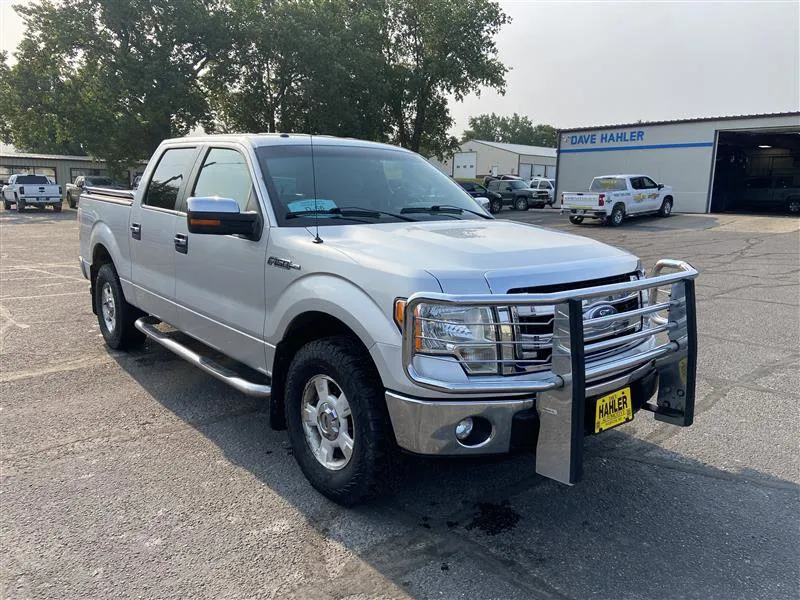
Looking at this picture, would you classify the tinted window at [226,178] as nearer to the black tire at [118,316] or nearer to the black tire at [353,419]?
the black tire at [353,419]

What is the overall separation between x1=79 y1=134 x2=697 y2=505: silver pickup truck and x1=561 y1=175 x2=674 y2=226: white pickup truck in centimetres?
1931

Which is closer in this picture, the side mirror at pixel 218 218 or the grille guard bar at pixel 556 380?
the grille guard bar at pixel 556 380

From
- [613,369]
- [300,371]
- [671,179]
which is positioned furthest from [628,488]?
[671,179]

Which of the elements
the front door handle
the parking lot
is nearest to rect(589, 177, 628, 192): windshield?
the parking lot

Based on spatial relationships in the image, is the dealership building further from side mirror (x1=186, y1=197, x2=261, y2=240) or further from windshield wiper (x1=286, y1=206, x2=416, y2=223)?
side mirror (x1=186, y1=197, x2=261, y2=240)

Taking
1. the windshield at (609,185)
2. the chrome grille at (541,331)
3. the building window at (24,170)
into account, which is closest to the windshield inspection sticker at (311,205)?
the chrome grille at (541,331)

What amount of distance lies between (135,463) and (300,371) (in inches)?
52.4

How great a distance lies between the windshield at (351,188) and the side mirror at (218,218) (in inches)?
8.0

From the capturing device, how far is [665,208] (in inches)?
1043

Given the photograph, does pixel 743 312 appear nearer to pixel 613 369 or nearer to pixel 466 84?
pixel 613 369

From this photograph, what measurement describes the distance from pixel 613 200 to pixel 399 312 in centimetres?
2175

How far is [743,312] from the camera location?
8.42m

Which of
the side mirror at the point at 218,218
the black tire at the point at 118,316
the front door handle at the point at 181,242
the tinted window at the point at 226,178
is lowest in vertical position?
the black tire at the point at 118,316

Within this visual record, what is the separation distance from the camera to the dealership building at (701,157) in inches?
1136
